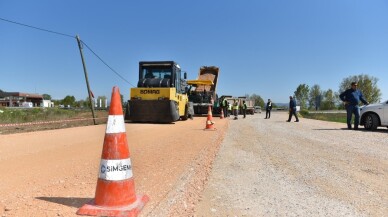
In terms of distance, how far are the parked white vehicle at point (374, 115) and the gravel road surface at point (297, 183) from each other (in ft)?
19.5

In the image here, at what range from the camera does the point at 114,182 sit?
366cm

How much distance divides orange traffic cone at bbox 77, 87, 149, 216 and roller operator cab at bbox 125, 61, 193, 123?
1393cm

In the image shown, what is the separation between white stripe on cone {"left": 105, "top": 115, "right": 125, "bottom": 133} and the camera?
3.85 m

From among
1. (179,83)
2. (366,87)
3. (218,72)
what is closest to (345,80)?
(366,87)

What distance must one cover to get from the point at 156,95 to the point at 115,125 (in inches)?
558

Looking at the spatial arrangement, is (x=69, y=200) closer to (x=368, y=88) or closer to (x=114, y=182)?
(x=114, y=182)

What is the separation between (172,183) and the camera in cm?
477

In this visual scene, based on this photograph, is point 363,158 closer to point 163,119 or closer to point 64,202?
point 64,202

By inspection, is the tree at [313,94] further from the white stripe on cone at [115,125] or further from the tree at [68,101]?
the white stripe on cone at [115,125]

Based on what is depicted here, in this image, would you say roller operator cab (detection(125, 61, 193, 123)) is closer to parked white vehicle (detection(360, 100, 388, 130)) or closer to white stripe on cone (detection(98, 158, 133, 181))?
parked white vehicle (detection(360, 100, 388, 130))

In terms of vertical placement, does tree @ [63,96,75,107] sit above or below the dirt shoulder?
above

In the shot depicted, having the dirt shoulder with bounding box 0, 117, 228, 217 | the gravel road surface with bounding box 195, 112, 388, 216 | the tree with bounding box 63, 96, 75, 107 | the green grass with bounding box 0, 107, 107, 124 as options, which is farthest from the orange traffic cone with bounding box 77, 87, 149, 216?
the tree with bounding box 63, 96, 75, 107

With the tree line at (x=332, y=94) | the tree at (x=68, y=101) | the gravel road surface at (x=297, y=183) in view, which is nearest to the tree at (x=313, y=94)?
the tree line at (x=332, y=94)

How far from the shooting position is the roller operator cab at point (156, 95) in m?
17.9
